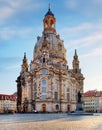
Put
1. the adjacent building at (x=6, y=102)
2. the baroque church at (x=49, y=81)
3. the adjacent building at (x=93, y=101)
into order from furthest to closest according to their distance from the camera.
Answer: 1. the adjacent building at (x=93, y=101)
2. the adjacent building at (x=6, y=102)
3. the baroque church at (x=49, y=81)

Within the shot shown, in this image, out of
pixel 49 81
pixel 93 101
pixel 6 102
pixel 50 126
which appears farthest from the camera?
pixel 93 101

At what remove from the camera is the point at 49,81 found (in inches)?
3900

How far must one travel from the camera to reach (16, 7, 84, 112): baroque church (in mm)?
98812

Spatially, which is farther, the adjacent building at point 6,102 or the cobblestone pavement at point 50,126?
the adjacent building at point 6,102

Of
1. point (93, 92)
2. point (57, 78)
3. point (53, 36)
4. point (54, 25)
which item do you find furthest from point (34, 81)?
point (93, 92)

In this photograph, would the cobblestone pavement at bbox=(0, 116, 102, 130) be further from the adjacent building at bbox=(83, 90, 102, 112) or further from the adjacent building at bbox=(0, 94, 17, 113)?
the adjacent building at bbox=(83, 90, 102, 112)

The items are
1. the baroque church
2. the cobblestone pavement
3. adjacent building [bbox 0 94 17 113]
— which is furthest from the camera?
adjacent building [bbox 0 94 17 113]

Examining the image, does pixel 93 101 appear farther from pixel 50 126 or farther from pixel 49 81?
pixel 50 126

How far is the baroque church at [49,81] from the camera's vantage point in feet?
324

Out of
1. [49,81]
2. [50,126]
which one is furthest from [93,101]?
[50,126]

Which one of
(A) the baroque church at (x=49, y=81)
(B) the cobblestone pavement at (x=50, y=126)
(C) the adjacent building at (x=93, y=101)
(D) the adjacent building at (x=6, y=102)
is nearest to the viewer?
(B) the cobblestone pavement at (x=50, y=126)

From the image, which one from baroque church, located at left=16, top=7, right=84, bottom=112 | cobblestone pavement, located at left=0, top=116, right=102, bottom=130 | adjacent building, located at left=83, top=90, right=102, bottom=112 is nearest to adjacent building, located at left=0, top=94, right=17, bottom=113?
baroque church, located at left=16, top=7, right=84, bottom=112

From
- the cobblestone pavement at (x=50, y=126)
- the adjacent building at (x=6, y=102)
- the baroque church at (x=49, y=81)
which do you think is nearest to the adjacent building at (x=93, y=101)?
the baroque church at (x=49, y=81)

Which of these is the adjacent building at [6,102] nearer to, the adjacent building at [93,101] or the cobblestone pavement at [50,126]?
the adjacent building at [93,101]
